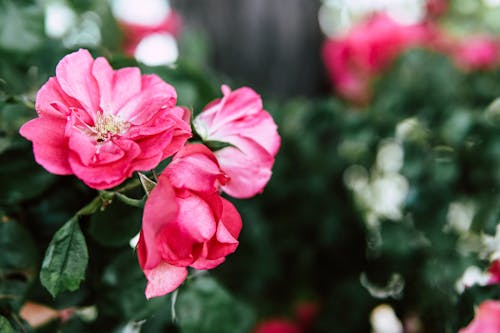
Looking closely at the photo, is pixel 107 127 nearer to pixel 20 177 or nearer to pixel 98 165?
pixel 98 165

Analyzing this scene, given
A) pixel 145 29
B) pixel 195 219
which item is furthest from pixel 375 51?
pixel 195 219

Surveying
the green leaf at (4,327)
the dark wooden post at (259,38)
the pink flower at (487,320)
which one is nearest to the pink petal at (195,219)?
the green leaf at (4,327)

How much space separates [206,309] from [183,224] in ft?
1.10

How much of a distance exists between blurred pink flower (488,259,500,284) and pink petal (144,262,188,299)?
1.59 feet

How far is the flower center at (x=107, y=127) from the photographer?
0.53m

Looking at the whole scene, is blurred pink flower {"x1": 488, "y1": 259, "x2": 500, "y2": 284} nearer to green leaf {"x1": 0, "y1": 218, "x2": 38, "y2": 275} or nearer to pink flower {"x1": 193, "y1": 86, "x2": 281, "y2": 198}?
pink flower {"x1": 193, "y1": 86, "x2": 281, "y2": 198}

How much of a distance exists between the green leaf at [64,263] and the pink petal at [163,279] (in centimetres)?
7

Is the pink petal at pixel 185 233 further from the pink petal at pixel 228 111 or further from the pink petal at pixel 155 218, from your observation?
the pink petal at pixel 228 111

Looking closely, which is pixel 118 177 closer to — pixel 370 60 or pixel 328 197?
pixel 328 197

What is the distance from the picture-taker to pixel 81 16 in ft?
4.26

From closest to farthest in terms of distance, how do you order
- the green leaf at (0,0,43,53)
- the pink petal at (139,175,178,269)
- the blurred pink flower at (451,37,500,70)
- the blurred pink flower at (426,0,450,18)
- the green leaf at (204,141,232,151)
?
the pink petal at (139,175,178,269)
the green leaf at (204,141,232,151)
the green leaf at (0,0,43,53)
the blurred pink flower at (451,37,500,70)
the blurred pink flower at (426,0,450,18)

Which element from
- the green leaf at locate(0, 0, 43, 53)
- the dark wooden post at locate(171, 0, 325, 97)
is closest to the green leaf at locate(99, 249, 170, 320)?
the green leaf at locate(0, 0, 43, 53)

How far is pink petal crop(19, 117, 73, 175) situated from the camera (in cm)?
48

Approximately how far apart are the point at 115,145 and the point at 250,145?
15 centimetres
